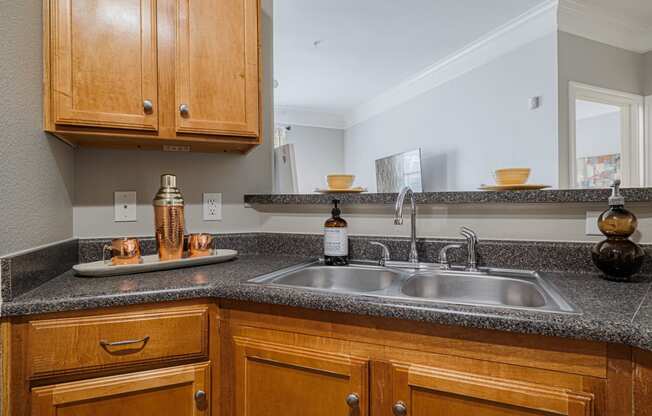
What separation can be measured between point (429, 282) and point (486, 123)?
8.91 feet

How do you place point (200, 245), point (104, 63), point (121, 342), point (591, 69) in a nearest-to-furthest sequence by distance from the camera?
1. point (121, 342)
2. point (104, 63)
3. point (200, 245)
4. point (591, 69)

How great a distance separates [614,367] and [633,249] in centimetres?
49

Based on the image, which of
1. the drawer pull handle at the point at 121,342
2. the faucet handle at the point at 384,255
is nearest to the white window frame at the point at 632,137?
the faucet handle at the point at 384,255

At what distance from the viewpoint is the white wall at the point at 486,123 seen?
2875mm

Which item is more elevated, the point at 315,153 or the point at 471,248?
the point at 315,153

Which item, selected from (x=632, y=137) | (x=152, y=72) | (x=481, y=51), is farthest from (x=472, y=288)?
(x=632, y=137)

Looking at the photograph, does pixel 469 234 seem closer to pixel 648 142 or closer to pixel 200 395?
pixel 200 395

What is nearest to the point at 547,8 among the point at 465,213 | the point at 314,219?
the point at 465,213

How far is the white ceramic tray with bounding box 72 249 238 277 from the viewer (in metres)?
1.14

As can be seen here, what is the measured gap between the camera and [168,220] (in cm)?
131

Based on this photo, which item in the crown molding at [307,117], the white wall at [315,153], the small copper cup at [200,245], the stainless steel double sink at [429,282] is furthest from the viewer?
the white wall at [315,153]

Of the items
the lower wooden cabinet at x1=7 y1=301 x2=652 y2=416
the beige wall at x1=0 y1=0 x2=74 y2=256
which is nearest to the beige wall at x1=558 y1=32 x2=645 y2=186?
the lower wooden cabinet at x1=7 y1=301 x2=652 y2=416

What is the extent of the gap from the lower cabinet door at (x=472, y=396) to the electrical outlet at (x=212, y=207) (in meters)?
1.08

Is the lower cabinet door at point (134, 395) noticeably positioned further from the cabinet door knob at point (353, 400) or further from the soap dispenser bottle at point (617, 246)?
the soap dispenser bottle at point (617, 246)
